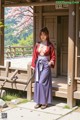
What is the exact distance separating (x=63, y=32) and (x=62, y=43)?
0.36 meters

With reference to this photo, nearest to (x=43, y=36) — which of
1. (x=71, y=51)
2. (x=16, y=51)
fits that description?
(x=71, y=51)

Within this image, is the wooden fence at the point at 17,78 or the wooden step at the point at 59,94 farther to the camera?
the wooden fence at the point at 17,78

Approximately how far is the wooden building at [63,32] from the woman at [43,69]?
0.44 meters

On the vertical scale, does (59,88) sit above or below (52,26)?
below

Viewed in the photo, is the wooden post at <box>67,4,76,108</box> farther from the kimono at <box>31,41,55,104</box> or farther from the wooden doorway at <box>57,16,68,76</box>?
the wooden doorway at <box>57,16,68,76</box>

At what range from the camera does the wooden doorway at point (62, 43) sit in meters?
10.8

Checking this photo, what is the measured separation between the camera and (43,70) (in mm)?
7926

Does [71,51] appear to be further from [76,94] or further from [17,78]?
[17,78]

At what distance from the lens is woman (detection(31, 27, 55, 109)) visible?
Answer: 25.8ft

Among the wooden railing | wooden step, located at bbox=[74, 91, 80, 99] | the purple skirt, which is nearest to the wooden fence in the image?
the purple skirt

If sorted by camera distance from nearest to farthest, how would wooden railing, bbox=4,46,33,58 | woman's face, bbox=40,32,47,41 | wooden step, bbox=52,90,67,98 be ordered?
woman's face, bbox=40,32,47,41, wooden step, bbox=52,90,67,98, wooden railing, bbox=4,46,33,58

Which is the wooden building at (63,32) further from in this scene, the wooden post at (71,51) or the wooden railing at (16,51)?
the wooden railing at (16,51)

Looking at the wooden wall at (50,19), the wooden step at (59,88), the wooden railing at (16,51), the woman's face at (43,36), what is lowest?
the wooden step at (59,88)

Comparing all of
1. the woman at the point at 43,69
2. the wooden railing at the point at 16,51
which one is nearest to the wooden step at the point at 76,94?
the woman at the point at 43,69
